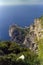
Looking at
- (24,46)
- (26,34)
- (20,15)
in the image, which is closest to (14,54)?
(24,46)

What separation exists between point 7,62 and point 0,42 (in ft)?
2.55

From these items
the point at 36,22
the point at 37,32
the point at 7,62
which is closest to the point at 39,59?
the point at 7,62

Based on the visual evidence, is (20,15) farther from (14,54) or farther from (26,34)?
(14,54)

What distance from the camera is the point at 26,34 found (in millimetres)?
4074

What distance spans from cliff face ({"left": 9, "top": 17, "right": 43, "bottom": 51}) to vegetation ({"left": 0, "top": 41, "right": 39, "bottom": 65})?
0.67ft

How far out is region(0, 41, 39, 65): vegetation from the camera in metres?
3.06

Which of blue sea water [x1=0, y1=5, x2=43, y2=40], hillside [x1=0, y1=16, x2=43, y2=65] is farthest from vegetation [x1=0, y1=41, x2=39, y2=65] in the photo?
blue sea water [x1=0, y1=5, x2=43, y2=40]

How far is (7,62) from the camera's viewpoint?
306cm

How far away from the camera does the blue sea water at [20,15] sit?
3.69 meters

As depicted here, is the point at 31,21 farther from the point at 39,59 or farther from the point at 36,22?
the point at 39,59

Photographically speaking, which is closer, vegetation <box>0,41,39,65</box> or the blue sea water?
vegetation <box>0,41,39,65</box>

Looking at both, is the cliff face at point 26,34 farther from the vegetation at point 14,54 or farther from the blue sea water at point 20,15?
the vegetation at point 14,54

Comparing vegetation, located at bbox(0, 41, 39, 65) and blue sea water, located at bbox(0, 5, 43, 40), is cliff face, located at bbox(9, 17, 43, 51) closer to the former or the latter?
blue sea water, located at bbox(0, 5, 43, 40)

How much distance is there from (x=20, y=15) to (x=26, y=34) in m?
0.39
